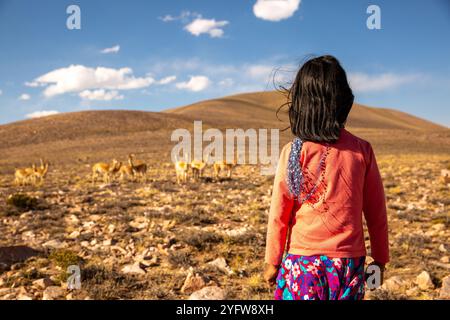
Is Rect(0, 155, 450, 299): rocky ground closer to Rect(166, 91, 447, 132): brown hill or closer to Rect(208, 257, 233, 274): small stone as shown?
Rect(208, 257, 233, 274): small stone

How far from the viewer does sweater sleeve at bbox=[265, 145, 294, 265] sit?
2.22 metres

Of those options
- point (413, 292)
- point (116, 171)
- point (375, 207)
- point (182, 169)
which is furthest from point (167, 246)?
point (116, 171)

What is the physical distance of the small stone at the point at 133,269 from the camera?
19.5 feet

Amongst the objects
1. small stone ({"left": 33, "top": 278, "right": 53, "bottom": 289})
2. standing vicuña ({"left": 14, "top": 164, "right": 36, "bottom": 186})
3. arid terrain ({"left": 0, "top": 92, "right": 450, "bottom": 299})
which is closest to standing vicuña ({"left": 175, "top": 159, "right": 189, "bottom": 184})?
arid terrain ({"left": 0, "top": 92, "right": 450, "bottom": 299})

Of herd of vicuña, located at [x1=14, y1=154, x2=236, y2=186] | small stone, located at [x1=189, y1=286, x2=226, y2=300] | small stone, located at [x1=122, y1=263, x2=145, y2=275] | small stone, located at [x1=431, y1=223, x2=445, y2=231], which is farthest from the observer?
herd of vicuña, located at [x1=14, y1=154, x2=236, y2=186]

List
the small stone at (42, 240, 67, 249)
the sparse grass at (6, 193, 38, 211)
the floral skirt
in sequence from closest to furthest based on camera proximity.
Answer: the floral skirt, the small stone at (42, 240, 67, 249), the sparse grass at (6, 193, 38, 211)

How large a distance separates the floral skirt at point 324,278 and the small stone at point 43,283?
4348mm

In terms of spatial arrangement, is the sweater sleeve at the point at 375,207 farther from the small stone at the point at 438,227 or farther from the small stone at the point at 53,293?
the small stone at the point at 438,227

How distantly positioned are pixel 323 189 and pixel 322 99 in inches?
20.3

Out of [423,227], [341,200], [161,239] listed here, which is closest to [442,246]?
[423,227]

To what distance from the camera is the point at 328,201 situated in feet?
7.19

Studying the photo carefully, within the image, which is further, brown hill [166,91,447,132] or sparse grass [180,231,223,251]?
brown hill [166,91,447,132]

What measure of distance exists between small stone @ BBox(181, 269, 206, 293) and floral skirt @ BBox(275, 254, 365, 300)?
3.31m
